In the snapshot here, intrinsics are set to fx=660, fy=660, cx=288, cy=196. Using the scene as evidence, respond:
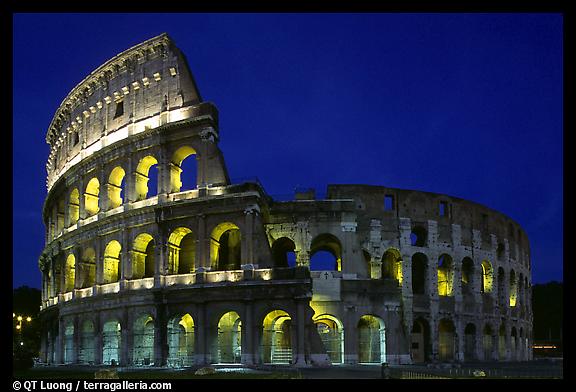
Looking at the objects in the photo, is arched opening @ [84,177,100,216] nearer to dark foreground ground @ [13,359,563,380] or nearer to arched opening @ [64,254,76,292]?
arched opening @ [64,254,76,292]

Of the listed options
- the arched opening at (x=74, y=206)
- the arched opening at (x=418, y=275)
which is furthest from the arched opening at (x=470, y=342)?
the arched opening at (x=74, y=206)

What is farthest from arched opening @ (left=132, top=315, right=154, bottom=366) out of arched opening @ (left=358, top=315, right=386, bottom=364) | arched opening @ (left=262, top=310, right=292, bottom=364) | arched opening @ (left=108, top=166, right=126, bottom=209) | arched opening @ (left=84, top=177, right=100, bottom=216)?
arched opening @ (left=358, top=315, right=386, bottom=364)

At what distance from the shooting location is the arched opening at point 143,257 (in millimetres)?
35500

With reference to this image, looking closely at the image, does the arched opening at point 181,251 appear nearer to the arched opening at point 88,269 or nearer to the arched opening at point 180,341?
A: the arched opening at point 180,341

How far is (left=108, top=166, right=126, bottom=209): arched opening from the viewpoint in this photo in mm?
37625

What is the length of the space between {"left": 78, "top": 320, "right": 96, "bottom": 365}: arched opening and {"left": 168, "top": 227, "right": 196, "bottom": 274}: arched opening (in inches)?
260

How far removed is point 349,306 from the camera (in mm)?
35719

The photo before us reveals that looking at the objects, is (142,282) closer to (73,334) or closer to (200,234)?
(200,234)

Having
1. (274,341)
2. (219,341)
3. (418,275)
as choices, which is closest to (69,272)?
(219,341)

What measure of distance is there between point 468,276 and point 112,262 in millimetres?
22340

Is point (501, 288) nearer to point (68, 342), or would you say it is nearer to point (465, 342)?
point (465, 342)

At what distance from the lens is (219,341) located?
34.6m

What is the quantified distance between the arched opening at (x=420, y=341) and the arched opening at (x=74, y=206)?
22.1 metres
